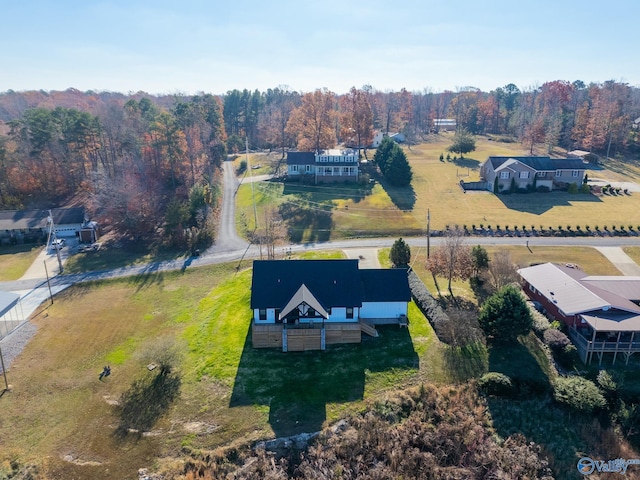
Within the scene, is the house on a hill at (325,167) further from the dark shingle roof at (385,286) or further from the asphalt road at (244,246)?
the dark shingle roof at (385,286)

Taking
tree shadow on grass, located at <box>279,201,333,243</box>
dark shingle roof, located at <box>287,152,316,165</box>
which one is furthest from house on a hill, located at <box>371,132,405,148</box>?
tree shadow on grass, located at <box>279,201,333,243</box>

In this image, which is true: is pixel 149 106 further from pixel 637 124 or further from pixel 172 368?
pixel 637 124

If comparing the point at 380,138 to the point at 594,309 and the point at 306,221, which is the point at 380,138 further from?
the point at 594,309

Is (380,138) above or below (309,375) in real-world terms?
above

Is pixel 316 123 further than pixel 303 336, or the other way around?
pixel 316 123

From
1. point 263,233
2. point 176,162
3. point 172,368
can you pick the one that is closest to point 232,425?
point 172,368

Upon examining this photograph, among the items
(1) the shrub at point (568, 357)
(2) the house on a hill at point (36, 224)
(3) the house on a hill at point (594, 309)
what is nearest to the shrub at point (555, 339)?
(1) the shrub at point (568, 357)

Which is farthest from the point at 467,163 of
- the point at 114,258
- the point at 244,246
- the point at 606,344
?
the point at 114,258
